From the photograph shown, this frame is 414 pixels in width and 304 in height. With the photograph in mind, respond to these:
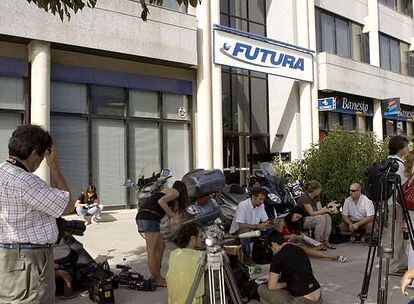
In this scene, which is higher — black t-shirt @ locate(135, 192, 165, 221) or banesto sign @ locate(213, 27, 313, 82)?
banesto sign @ locate(213, 27, 313, 82)

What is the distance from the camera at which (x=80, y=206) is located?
1040cm

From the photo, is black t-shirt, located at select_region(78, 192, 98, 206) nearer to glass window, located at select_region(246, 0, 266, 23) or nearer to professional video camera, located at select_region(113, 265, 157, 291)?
professional video camera, located at select_region(113, 265, 157, 291)

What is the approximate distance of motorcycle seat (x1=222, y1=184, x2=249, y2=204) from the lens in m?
8.17

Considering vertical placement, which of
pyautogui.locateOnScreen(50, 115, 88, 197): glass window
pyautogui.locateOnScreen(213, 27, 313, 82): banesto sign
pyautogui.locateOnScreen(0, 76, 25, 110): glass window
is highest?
pyautogui.locateOnScreen(213, 27, 313, 82): banesto sign

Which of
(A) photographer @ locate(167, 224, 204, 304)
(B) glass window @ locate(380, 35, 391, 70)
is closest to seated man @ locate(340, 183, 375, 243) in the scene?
(A) photographer @ locate(167, 224, 204, 304)

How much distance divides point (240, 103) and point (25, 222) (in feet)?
48.5

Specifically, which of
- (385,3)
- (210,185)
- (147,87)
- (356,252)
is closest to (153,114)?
(147,87)

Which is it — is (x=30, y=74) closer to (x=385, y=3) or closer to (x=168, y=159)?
(x=168, y=159)

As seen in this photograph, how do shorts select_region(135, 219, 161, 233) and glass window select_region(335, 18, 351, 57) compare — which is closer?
shorts select_region(135, 219, 161, 233)

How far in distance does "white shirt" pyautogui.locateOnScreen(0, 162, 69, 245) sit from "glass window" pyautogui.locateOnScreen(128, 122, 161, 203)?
9.86 m

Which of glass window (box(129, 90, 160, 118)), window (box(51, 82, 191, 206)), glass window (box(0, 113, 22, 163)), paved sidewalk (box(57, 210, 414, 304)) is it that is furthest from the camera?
glass window (box(129, 90, 160, 118))

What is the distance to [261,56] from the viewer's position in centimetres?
1550

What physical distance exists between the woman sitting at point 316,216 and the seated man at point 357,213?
58cm

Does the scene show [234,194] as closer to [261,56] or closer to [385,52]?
[261,56]
